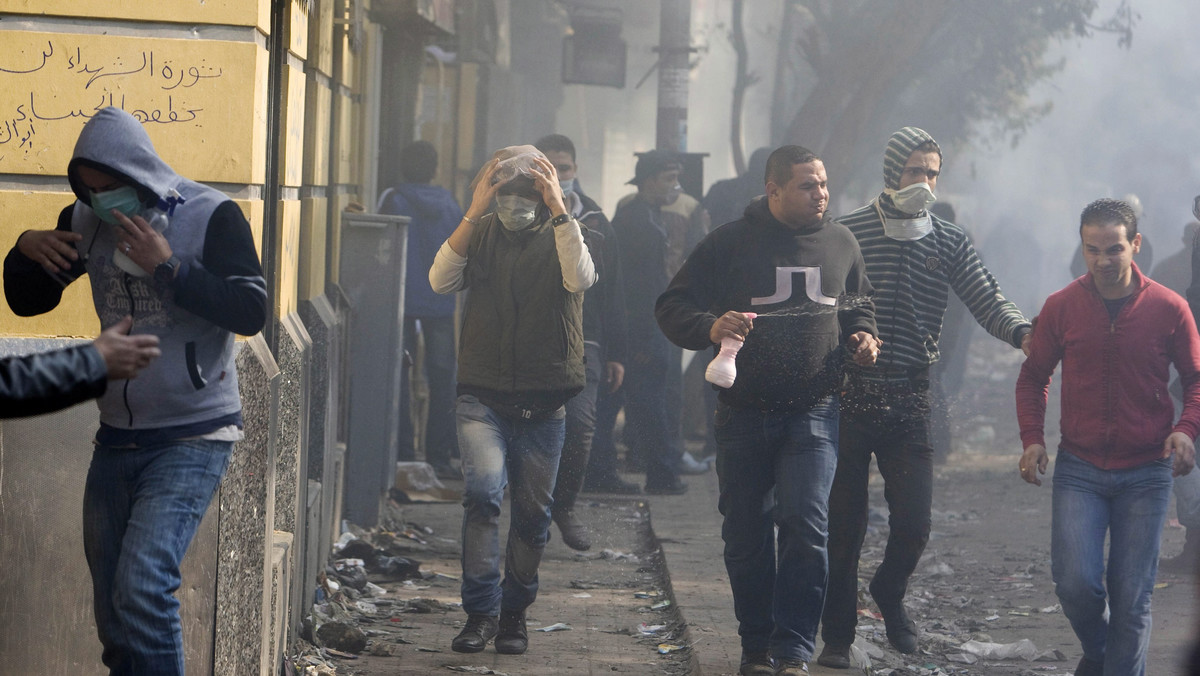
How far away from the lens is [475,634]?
557cm

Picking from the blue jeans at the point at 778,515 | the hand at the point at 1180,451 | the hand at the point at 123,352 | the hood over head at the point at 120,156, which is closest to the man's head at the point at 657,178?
the blue jeans at the point at 778,515

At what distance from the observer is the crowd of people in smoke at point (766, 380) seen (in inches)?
136

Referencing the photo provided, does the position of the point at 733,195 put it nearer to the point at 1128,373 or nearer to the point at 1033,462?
the point at 1033,462

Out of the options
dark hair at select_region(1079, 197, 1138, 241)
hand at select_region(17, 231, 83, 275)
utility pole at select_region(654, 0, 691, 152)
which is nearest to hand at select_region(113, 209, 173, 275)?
hand at select_region(17, 231, 83, 275)

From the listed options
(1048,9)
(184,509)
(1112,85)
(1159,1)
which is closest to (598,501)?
(184,509)

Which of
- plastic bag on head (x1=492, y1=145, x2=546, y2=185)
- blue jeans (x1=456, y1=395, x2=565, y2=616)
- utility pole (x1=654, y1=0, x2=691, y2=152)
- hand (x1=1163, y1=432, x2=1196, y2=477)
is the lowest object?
blue jeans (x1=456, y1=395, x2=565, y2=616)

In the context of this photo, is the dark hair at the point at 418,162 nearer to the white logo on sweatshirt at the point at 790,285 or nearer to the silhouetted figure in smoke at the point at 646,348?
the silhouetted figure in smoke at the point at 646,348

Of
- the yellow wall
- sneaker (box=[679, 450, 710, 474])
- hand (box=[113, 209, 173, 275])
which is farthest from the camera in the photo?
sneaker (box=[679, 450, 710, 474])

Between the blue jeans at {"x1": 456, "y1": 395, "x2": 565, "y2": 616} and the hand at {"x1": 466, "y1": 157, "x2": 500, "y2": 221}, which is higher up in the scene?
the hand at {"x1": 466, "y1": 157, "x2": 500, "y2": 221}

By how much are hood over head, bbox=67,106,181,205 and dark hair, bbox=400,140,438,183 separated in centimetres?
604

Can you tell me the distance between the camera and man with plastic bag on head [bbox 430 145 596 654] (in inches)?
212

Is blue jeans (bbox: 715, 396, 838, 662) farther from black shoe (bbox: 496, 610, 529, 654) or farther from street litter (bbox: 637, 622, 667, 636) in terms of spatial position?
street litter (bbox: 637, 622, 667, 636)

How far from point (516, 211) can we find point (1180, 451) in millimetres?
2532

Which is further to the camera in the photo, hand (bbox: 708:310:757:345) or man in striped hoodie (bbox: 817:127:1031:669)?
man in striped hoodie (bbox: 817:127:1031:669)
